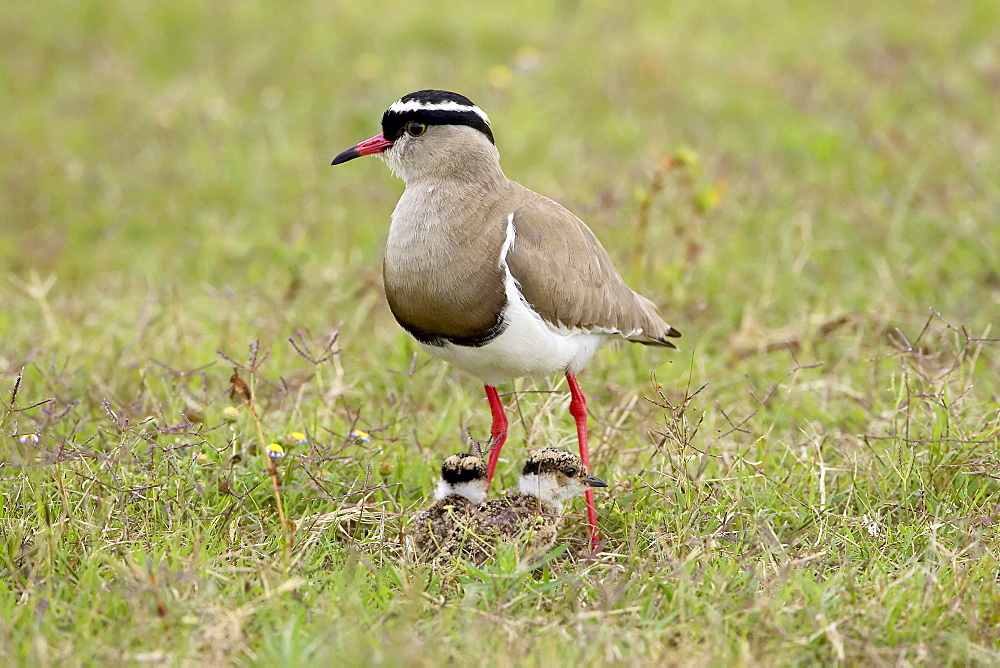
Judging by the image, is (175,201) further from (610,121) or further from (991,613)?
(991,613)

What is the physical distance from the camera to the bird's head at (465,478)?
12.7 ft

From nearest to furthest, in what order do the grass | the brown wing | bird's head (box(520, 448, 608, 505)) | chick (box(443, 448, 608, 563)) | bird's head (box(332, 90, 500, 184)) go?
the grass, chick (box(443, 448, 608, 563)), bird's head (box(520, 448, 608, 505)), the brown wing, bird's head (box(332, 90, 500, 184))

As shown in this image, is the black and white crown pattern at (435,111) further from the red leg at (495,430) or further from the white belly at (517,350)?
the red leg at (495,430)

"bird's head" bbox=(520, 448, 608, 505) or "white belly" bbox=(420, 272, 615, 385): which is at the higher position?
"white belly" bbox=(420, 272, 615, 385)

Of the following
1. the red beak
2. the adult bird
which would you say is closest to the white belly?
the adult bird

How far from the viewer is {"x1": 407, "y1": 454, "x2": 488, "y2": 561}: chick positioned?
3.81 metres

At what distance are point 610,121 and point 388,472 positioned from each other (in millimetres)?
4581

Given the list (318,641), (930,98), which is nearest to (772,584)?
(318,641)

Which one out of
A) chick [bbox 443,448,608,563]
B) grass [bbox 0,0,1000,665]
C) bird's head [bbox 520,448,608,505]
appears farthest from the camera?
bird's head [bbox 520,448,608,505]

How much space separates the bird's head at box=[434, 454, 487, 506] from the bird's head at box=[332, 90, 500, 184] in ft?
3.63

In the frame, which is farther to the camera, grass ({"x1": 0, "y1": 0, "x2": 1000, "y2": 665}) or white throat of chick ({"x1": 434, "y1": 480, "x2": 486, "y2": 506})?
white throat of chick ({"x1": 434, "y1": 480, "x2": 486, "y2": 506})

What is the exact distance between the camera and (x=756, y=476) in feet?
14.0

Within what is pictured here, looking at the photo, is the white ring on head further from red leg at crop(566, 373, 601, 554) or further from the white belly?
red leg at crop(566, 373, 601, 554)

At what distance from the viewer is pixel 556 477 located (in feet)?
13.0
